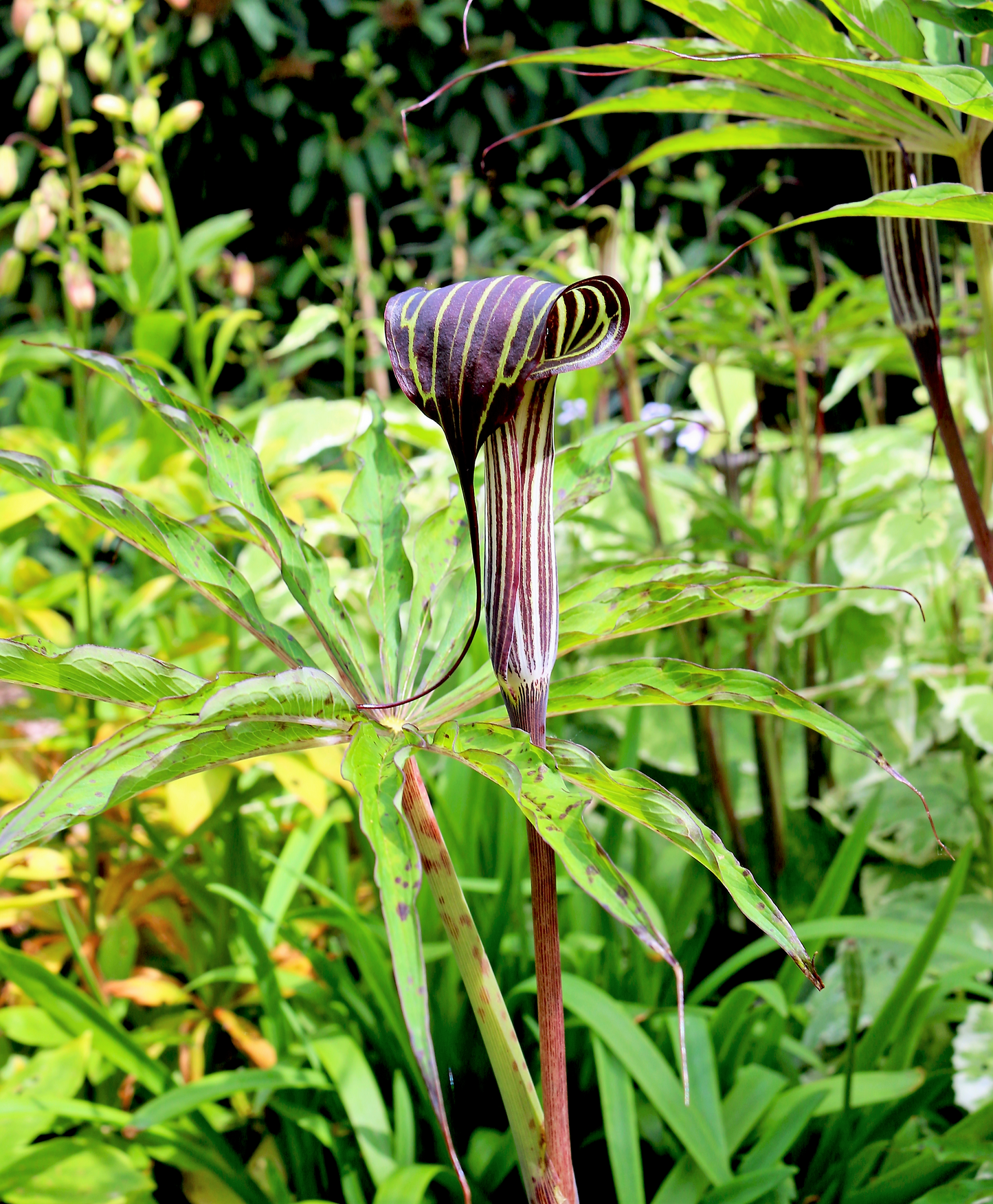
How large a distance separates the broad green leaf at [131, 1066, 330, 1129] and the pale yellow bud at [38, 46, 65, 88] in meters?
1.20

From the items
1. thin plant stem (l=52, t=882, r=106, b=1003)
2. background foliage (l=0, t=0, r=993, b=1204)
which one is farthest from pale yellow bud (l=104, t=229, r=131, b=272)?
thin plant stem (l=52, t=882, r=106, b=1003)

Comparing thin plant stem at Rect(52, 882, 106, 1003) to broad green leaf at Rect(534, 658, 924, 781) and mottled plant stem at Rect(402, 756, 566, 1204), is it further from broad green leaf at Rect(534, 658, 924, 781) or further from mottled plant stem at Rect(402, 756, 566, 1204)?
broad green leaf at Rect(534, 658, 924, 781)

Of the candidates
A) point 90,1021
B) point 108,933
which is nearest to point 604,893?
point 90,1021

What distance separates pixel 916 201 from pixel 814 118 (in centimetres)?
20

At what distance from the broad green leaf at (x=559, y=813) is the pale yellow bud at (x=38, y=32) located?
1.20 metres

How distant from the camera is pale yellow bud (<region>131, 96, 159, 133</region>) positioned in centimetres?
111

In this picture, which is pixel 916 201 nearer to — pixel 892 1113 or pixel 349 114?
pixel 892 1113

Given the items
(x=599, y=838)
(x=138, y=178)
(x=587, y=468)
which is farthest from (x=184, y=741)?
(x=138, y=178)

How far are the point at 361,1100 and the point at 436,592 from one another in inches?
21.3

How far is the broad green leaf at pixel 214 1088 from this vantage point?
82cm

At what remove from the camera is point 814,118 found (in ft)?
1.94

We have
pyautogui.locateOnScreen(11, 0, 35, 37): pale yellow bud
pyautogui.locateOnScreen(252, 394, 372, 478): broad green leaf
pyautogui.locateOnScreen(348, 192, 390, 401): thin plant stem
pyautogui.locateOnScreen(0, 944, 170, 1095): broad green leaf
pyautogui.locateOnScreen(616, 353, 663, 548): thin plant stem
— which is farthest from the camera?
pyautogui.locateOnScreen(348, 192, 390, 401): thin plant stem

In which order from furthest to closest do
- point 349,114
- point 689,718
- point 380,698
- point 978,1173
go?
point 349,114 → point 689,718 → point 978,1173 → point 380,698

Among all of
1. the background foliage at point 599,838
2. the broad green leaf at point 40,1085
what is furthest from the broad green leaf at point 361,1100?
the broad green leaf at point 40,1085
